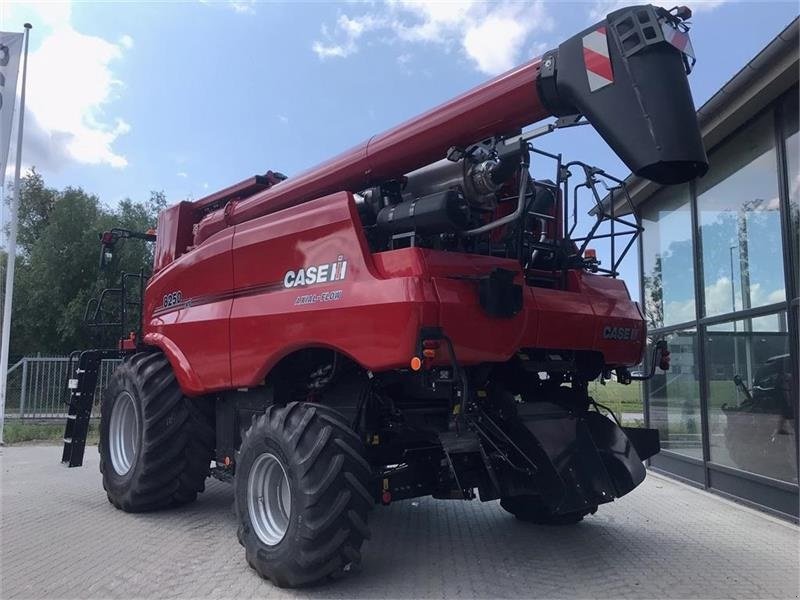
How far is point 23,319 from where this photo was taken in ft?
80.8

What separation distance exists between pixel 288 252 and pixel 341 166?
0.81m

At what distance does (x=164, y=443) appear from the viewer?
20.1ft

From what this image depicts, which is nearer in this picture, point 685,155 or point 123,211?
point 685,155

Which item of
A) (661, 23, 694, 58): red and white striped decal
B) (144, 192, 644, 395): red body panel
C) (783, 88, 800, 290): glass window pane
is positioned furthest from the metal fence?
(661, 23, 694, 58): red and white striped decal

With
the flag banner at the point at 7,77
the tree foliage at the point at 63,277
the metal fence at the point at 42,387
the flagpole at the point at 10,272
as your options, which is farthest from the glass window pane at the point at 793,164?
the tree foliage at the point at 63,277

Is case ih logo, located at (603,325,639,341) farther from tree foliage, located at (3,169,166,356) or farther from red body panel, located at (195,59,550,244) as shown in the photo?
tree foliage, located at (3,169,166,356)

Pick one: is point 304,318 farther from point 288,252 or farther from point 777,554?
point 777,554

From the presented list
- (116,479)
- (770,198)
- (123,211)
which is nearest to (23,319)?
(123,211)

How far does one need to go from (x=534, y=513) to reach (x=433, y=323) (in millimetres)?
2802

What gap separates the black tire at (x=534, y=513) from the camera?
A: 5742 mm

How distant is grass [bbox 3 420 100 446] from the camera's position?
13.7 m

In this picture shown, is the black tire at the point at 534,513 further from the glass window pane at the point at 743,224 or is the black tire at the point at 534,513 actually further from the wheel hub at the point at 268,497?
the glass window pane at the point at 743,224

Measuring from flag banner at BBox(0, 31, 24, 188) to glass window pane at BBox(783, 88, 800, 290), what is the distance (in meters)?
10.8

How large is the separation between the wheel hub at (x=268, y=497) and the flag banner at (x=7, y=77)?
8438 mm
